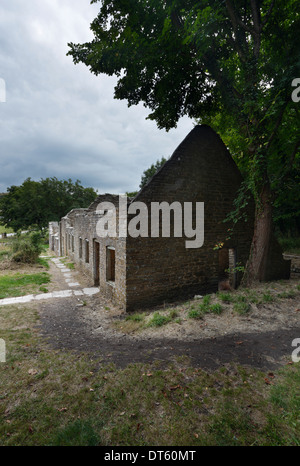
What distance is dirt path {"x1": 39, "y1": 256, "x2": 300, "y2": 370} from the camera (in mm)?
4207

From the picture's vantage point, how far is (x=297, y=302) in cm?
633

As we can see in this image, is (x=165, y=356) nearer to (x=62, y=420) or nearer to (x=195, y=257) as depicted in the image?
(x=62, y=420)

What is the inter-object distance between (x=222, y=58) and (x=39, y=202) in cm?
3249

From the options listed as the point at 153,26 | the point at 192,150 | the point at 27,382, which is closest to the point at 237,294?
the point at 192,150

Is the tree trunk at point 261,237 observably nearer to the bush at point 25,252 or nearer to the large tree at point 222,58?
the large tree at point 222,58

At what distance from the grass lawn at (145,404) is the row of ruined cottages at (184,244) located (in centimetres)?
319

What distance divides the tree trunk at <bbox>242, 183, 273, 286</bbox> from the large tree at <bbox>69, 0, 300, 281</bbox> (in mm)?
34

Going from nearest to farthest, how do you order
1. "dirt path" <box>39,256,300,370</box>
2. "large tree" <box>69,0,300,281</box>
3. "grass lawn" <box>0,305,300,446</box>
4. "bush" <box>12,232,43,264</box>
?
"grass lawn" <box>0,305,300,446</box> → "dirt path" <box>39,256,300,370</box> → "large tree" <box>69,0,300,281</box> → "bush" <box>12,232,43,264</box>

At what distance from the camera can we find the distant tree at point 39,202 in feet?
106

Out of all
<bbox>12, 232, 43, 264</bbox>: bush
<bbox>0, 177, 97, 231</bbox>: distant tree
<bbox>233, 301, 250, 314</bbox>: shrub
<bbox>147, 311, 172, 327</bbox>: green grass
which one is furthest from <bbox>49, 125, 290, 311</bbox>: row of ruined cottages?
<bbox>0, 177, 97, 231</bbox>: distant tree

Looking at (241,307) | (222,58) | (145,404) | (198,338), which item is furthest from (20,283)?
(222,58)

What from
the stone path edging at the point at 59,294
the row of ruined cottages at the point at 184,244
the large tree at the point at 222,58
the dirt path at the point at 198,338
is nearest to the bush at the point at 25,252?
the stone path edging at the point at 59,294

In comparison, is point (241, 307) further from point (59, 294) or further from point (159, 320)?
point (59, 294)

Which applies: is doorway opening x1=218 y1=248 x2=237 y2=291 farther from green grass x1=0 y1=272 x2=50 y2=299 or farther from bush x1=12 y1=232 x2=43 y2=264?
bush x1=12 y1=232 x2=43 y2=264
